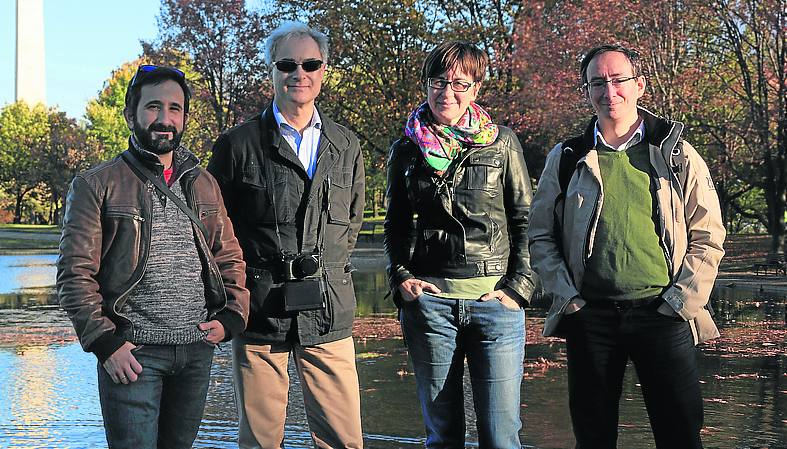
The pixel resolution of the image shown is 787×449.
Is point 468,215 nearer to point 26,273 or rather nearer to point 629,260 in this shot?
point 629,260

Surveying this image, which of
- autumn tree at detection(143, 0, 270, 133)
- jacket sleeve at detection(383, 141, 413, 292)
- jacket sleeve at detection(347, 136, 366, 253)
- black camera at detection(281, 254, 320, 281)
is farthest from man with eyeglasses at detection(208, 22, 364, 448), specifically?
autumn tree at detection(143, 0, 270, 133)

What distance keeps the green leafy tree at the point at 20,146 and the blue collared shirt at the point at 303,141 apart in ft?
248

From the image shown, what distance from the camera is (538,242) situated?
185 inches

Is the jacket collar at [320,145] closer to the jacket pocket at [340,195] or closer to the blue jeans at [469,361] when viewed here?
the jacket pocket at [340,195]

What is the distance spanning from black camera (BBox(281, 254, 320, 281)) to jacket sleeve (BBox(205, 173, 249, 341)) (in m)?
0.33

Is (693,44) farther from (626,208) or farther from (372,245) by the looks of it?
(626,208)

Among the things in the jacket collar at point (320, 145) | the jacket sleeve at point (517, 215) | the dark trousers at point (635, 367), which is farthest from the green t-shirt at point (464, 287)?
the jacket collar at point (320, 145)

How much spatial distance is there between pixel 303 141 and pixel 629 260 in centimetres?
158

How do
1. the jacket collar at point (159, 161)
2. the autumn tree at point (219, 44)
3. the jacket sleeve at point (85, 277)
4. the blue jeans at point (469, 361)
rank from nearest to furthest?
the jacket sleeve at point (85, 277) → the jacket collar at point (159, 161) → the blue jeans at point (469, 361) → the autumn tree at point (219, 44)

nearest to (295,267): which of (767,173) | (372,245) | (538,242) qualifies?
(538,242)

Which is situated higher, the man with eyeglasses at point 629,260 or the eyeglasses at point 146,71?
the eyeglasses at point 146,71

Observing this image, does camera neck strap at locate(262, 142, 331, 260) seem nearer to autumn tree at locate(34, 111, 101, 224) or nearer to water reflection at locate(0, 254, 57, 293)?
water reflection at locate(0, 254, 57, 293)

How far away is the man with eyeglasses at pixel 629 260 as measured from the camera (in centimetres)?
448

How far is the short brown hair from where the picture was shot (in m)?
4.73
